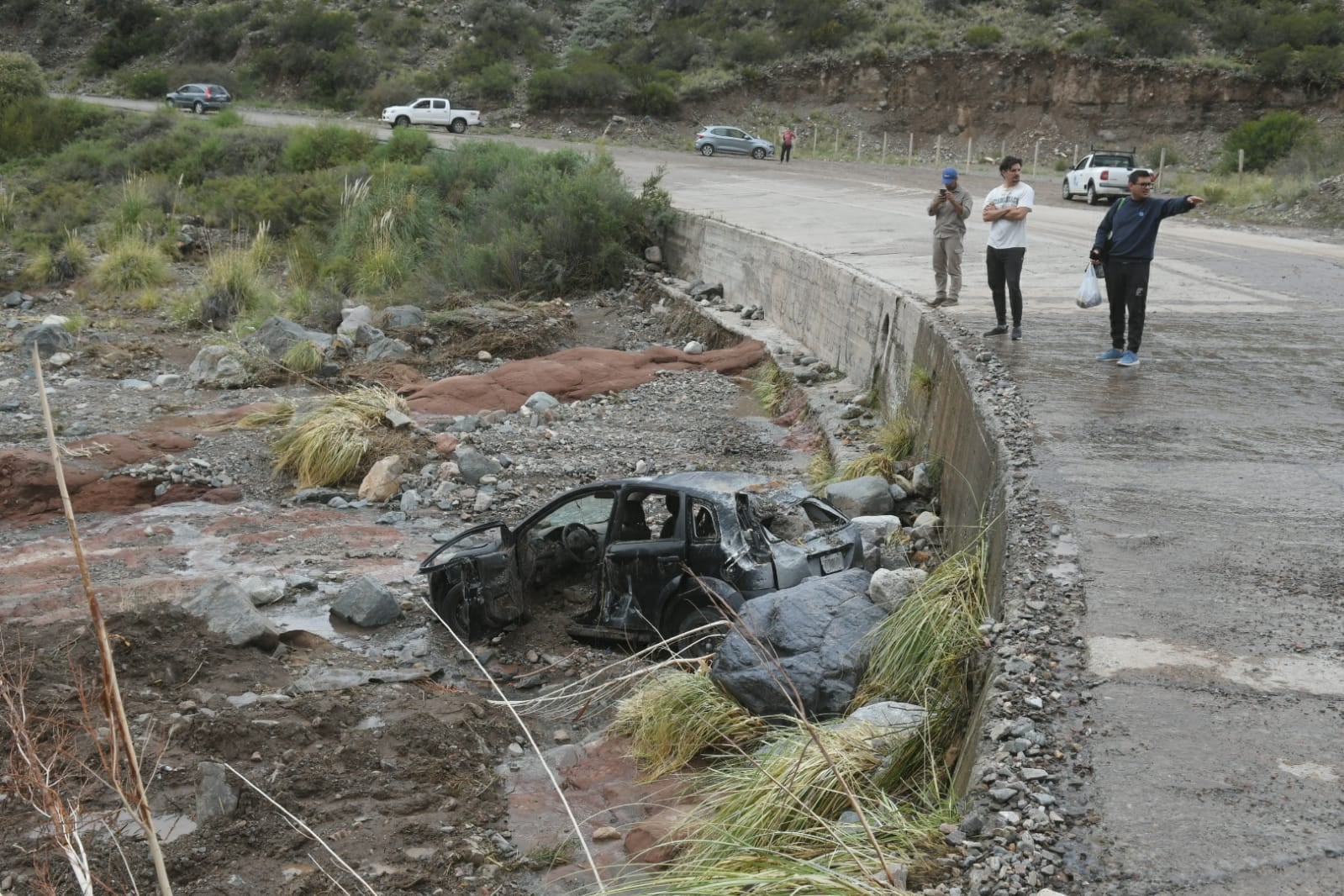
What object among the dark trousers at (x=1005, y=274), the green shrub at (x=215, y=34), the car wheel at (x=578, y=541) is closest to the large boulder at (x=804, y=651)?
the car wheel at (x=578, y=541)

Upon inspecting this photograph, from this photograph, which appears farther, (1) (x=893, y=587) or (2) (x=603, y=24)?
(2) (x=603, y=24)

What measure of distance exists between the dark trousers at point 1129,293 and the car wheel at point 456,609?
555cm

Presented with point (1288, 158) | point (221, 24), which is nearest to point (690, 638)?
point (1288, 158)

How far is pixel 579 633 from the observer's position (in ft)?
27.9

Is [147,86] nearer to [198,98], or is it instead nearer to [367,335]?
[198,98]

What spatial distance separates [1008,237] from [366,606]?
6.19 metres

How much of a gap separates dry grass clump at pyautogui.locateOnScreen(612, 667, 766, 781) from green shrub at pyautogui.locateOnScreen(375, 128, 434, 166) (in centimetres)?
2825

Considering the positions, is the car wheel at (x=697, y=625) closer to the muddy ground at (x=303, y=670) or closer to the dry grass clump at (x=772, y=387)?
the muddy ground at (x=303, y=670)

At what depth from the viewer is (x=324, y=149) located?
35.7 meters

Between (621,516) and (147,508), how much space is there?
6453mm

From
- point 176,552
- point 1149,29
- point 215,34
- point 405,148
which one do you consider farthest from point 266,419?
point 215,34

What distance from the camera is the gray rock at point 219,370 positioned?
17.6 meters

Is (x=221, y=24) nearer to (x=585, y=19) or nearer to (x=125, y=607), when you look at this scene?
(x=585, y=19)

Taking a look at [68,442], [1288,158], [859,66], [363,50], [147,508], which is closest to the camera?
[147,508]
